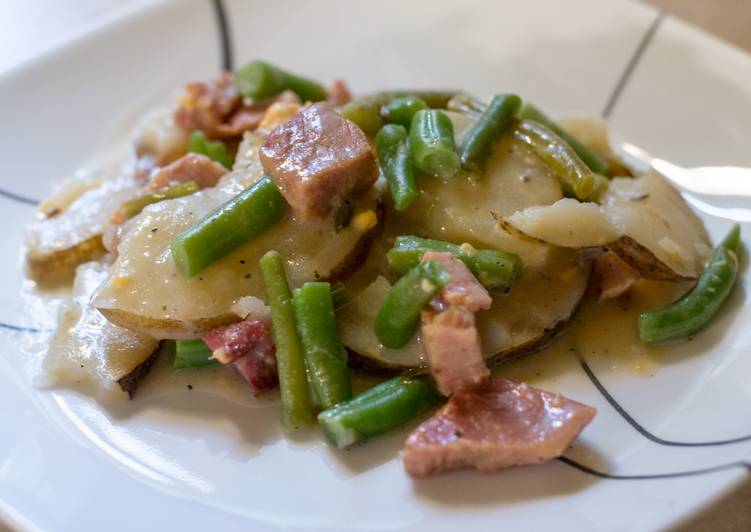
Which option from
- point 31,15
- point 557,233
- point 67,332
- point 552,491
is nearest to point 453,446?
point 552,491

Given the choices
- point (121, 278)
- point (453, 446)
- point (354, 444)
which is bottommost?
point (354, 444)

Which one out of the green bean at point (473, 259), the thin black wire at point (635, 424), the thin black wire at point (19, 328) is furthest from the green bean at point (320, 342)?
the thin black wire at point (19, 328)

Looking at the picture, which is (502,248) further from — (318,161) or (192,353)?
(192,353)

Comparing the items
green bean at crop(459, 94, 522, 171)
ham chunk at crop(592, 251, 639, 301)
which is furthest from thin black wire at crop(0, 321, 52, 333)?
ham chunk at crop(592, 251, 639, 301)

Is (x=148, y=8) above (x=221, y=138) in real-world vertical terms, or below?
above

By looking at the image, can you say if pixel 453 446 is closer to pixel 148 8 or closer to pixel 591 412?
pixel 591 412

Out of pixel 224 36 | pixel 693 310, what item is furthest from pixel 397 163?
pixel 224 36
